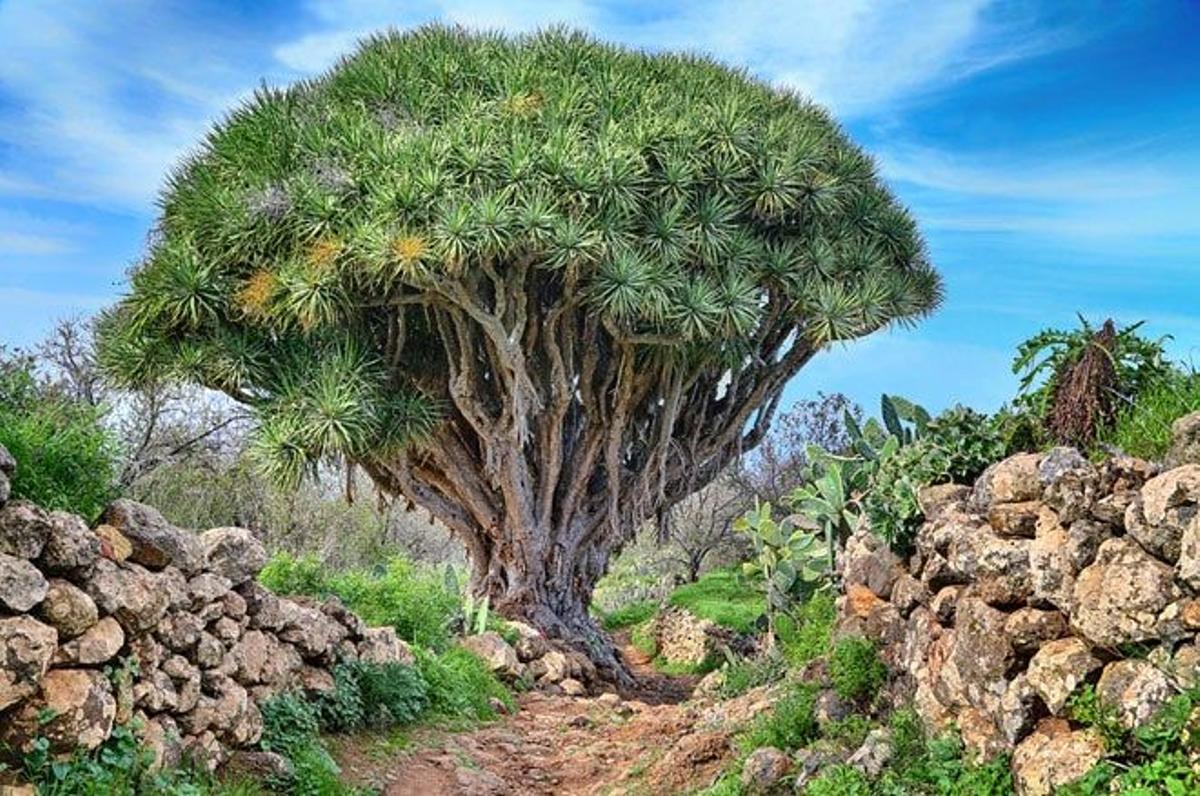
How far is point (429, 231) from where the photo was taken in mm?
12461

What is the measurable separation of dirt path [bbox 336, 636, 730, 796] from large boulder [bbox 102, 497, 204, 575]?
6.17ft

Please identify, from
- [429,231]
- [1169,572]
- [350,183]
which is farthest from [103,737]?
[350,183]

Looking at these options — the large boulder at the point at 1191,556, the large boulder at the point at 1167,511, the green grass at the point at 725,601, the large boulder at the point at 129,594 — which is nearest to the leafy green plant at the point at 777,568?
the green grass at the point at 725,601

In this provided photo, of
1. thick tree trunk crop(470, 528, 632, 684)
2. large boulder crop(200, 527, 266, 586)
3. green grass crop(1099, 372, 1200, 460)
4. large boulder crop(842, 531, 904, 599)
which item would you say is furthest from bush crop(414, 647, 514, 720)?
green grass crop(1099, 372, 1200, 460)

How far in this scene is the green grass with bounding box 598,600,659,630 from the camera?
69.1 feet

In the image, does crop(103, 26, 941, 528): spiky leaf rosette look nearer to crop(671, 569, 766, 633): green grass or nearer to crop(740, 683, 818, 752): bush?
crop(671, 569, 766, 633): green grass

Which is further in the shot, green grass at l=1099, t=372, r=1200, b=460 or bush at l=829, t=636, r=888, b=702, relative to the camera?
bush at l=829, t=636, r=888, b=702

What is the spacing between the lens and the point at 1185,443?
4473 millimetres

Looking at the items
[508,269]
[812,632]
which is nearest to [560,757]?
[812,632]

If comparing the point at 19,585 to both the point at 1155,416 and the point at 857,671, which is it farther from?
the point at 1155,416

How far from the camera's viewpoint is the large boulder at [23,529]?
4469mm

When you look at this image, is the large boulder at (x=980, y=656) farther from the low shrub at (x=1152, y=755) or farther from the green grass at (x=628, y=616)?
the green grass at (x=628, y=616)

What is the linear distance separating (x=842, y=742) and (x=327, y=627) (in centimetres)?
374

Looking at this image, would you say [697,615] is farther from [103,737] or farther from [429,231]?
Answer: [103,737]
